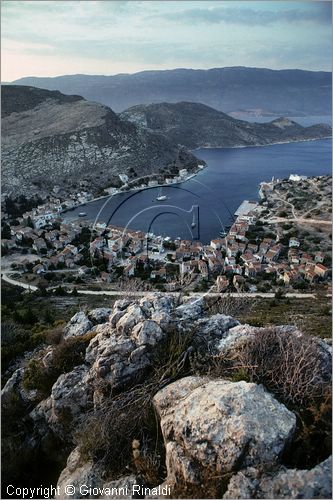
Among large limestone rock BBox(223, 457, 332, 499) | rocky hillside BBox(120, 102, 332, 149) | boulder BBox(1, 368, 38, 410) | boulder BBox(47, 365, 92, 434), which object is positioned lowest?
boulder BBox(1, 368, 38, 410)

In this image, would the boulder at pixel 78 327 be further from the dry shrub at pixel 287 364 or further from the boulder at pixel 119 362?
the dry shrub at pixel 287 364

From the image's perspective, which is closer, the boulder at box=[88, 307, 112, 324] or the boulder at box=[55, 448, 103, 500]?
the boulder at box=[55, 448, 103, 500]

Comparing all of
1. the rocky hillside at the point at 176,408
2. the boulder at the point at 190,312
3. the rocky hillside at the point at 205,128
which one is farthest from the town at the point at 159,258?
the rocky hillside at the point at 205,128

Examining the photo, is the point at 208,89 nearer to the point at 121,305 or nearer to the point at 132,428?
the point at 121,305

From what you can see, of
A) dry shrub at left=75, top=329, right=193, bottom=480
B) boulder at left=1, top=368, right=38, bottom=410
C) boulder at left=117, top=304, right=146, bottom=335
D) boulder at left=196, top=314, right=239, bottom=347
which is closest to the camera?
dry shrub at left=75, top=329, right=193, bottom=480

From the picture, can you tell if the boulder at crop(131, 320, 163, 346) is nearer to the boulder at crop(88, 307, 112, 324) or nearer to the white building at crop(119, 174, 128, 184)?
Answer: the boulder at crop(88, 307, 112, 324)

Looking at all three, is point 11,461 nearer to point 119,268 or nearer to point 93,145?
point 119,268

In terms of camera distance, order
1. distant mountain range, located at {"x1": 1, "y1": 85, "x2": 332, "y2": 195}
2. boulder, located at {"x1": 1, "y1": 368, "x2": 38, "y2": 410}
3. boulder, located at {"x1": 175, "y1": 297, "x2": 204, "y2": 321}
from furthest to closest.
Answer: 1. distant mountain range, located at {"x1": 1, "y1": 85, "x2": 332, "y2": 195}
2. boulder, located at {"x1": 1, "y1": 368, "x2": 38, "y2": 410}
3. boulder, located at {"x1": 175, "y1": 297, "x2": 204, "y2": 321}

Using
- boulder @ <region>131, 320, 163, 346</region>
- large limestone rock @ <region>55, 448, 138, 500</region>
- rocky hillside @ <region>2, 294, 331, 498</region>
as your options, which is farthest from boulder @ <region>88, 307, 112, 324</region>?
large limestone rock @ <region>55, 448, 138, 500</region>
